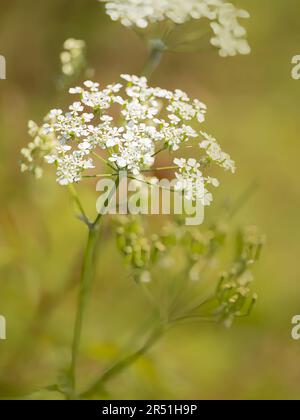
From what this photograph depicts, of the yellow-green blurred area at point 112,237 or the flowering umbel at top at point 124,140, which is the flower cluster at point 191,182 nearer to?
the flowering umbel at top at point 124,140

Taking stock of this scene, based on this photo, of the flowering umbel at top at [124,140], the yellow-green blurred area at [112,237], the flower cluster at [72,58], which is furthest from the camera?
the yellow-green blurred area at [112,237]

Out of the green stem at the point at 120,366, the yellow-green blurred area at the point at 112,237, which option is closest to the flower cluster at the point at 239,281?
the green stem at the point at 120,366

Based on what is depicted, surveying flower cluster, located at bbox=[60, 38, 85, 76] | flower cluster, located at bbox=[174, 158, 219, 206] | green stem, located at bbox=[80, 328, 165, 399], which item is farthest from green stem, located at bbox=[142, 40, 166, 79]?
green stem, located at bbox=[80, 328, 165, 399]

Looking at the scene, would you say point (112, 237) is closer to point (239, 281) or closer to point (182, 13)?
point (239, 281)

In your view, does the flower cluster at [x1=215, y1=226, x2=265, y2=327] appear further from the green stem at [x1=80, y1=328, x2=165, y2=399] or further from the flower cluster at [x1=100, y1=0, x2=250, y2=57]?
the flower cluster at [x1=100, y1=0, x2=250, y2=57]
